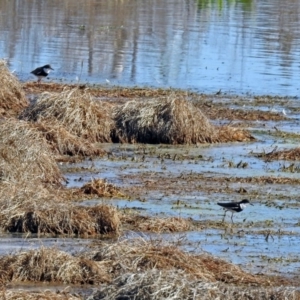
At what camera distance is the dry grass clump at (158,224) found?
42.2 ft

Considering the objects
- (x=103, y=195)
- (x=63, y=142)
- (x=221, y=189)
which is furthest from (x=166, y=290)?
(x=63, y=142)

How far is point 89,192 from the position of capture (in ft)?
48.1

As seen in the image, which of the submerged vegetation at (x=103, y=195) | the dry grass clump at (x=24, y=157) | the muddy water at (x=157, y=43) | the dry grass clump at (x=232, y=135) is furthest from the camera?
the muddy water at (x=157, y=43)

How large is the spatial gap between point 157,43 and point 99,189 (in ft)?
70.5

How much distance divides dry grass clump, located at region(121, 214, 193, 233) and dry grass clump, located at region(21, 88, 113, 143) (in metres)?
5.91

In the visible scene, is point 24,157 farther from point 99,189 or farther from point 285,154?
point 285,154

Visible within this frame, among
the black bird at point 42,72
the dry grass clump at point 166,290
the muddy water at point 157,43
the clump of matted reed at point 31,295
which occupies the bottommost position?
the muddy water at point 157,43

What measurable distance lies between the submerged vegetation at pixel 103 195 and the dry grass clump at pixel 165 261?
0.04ft

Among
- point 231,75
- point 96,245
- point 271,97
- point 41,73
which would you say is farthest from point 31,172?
point 231,75

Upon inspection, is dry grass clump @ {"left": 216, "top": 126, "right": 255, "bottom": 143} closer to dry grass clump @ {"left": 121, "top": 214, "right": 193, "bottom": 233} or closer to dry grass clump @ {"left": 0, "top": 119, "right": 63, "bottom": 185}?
dry grass clump @ {"left": 0, "top": 119, "right": 63, "bottom": 185}

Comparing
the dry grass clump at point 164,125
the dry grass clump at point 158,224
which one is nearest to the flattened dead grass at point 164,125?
the dry grass clump at point 164,125

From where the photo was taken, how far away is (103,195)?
14555mm

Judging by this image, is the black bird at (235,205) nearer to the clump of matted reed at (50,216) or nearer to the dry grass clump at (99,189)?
the dry grass clump at (99,189)

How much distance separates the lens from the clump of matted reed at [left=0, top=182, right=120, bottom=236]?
12477 mm
